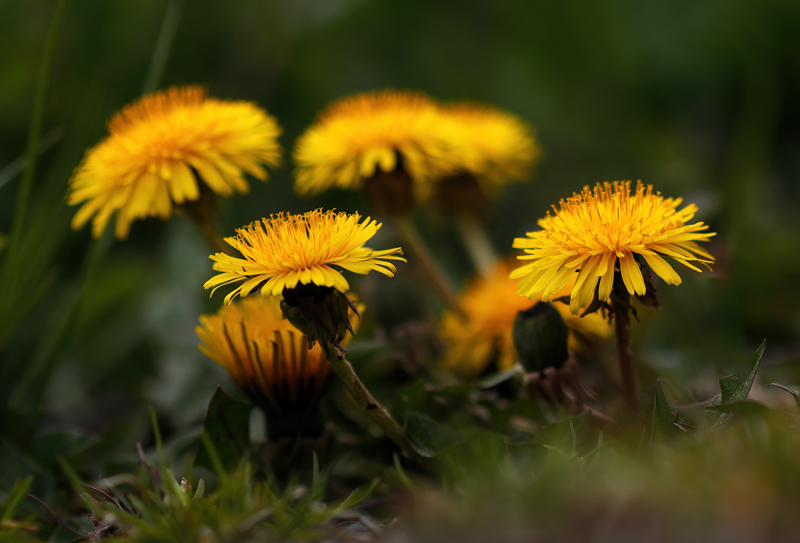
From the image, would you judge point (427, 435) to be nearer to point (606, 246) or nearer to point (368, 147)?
point (606, 246)

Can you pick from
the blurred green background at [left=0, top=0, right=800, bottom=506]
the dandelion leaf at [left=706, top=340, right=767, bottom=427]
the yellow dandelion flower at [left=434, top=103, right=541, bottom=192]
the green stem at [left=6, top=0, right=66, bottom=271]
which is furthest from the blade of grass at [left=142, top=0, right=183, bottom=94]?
the dandelion leaf at [left=706, top=340, right=767, bottom=427]

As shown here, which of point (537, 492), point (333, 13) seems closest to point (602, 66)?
point (333, 13)

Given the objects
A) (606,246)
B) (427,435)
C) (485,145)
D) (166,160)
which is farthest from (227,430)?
(485,145)

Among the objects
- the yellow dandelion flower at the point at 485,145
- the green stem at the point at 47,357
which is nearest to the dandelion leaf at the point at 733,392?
the yellow dandelion flower at the point at 485,145

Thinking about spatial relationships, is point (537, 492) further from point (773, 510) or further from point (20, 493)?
point (20, 493)

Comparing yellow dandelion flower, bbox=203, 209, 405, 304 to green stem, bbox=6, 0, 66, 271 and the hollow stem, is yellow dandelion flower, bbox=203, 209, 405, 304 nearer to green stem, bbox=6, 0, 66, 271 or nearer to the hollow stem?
green stem, bbox=6, 0, 66, 271

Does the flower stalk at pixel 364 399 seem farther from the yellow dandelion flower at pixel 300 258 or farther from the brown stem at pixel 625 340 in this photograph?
the brown stem at pixel 625 340
